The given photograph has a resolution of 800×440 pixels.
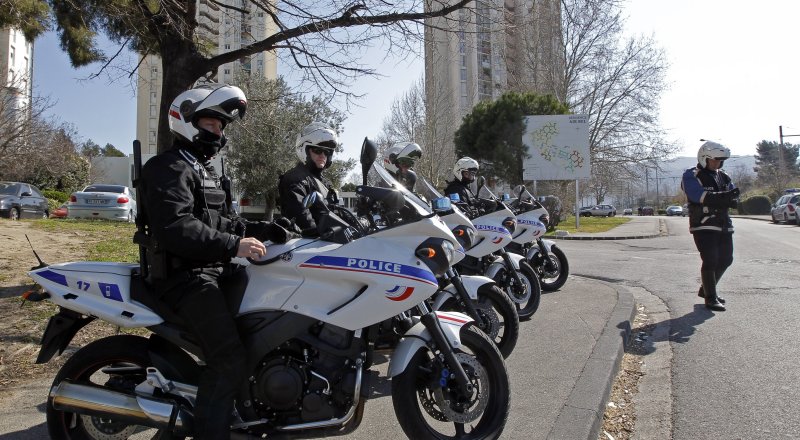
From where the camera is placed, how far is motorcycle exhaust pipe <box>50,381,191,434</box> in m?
2.83

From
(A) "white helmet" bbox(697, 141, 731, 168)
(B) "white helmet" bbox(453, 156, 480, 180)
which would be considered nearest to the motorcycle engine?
(B) "white helmet" bbox(453, 156, 480, 180)

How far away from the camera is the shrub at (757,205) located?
158 feet

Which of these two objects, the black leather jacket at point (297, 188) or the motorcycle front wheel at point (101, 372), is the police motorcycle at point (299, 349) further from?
the black leather jacket at point (297, 188)

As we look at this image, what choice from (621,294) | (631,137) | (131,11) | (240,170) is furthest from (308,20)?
(631,137)

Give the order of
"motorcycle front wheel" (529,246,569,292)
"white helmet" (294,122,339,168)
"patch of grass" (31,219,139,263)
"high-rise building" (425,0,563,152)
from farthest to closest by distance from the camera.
Result: "motorcycle front wheel" (529,246,569,292)
"patch of grass" (31,219,139,263)
"high-rise building" (425,0,563,152)
"white helmet" (294,122,339,168)

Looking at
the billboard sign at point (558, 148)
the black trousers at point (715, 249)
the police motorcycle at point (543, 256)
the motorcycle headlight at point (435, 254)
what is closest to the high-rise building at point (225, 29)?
the police motorcycle at point (543, 256)

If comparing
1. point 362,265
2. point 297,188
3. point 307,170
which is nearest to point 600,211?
point 307,170

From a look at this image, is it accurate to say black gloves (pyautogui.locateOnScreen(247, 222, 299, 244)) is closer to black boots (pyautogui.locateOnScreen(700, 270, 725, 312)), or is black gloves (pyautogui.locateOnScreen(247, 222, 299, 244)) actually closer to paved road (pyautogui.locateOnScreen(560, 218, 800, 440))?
paved road (pyautogui.locateOnScreen(560, 218, 800, 440))

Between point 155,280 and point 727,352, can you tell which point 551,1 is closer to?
point 727,352

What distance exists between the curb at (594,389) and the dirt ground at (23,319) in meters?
4.00

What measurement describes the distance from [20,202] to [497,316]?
67.1 feet

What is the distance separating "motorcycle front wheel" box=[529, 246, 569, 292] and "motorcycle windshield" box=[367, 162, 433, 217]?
515cm

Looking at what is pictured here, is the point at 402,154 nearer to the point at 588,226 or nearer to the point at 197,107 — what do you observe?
the point at 197,107

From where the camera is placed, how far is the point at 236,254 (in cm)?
276
